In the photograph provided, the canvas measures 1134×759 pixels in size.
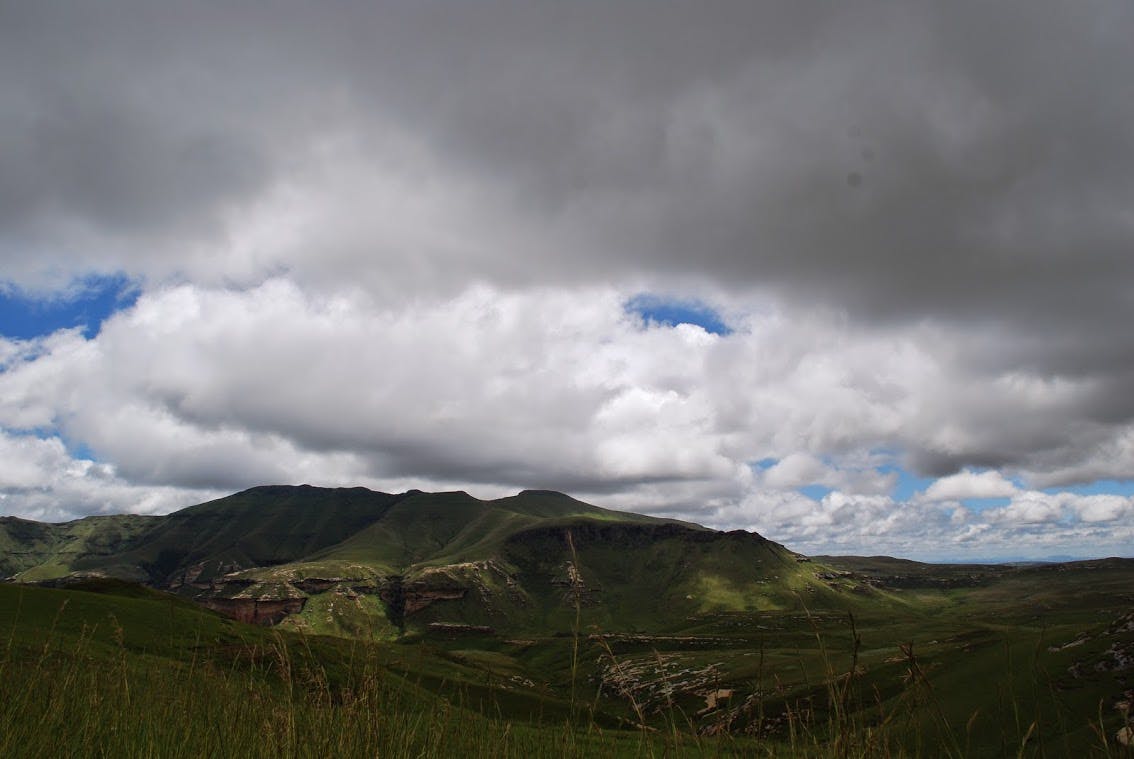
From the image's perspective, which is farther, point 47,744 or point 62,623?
point 62,623

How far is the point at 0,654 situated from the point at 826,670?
47.4 feet

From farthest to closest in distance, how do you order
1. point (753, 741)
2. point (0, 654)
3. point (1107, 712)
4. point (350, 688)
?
point (1107, 712) < point (0, 654) < point (350, 688) < point (753, 741)

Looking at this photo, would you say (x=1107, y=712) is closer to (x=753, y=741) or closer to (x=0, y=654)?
(x=753, y=741)

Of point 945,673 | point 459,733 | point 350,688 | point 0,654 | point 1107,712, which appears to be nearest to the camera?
point 350,688

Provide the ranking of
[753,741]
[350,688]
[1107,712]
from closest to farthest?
[753,741] < [350,688] < [1107,712]

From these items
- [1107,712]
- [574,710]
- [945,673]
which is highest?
[574,710]

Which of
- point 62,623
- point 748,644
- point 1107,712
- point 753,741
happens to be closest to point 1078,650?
point 1107,712

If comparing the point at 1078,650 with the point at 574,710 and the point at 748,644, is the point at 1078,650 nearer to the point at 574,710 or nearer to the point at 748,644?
the point at 574,710

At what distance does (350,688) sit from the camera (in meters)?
7.14

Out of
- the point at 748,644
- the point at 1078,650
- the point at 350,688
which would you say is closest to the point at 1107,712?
the point at 1078,650

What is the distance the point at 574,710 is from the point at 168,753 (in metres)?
5.10

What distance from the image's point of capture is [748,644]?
190 meters

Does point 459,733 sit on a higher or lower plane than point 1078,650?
higher

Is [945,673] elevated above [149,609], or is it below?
below
